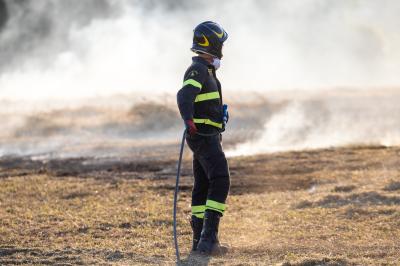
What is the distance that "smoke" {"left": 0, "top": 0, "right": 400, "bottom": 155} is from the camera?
35.8 m

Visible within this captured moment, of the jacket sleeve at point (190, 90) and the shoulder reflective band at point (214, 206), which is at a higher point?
the jacket sleeve at point (190, 90)

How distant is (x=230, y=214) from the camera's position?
1355cm

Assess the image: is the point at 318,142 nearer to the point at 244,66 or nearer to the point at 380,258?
the point at 380,258

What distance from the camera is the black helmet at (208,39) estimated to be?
32.5ft

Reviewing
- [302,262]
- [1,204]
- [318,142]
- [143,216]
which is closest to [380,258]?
[302,262]

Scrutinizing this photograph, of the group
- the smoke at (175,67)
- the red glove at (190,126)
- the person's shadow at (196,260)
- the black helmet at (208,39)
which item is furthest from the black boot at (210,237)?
the smoke at (175,67)

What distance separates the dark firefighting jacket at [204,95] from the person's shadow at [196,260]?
1370mm

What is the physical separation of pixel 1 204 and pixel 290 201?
15.8 feet

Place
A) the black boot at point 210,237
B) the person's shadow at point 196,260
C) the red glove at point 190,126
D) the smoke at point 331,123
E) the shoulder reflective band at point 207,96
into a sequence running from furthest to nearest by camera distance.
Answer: the smoke at point 331,123 < the shoulder reflective band at point 207,96 < the black boot at point 210,237 < the red glove at point 190,126 < the person's shadow at point 196,260

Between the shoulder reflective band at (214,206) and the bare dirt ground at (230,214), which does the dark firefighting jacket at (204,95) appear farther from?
the bare dirt ground at (230,214)

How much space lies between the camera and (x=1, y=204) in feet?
48.8

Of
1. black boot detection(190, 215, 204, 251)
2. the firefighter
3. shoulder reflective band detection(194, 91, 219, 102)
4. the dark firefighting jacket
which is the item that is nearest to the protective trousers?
the firefighter

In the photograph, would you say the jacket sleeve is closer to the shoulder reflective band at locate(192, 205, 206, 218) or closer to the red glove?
the red glove

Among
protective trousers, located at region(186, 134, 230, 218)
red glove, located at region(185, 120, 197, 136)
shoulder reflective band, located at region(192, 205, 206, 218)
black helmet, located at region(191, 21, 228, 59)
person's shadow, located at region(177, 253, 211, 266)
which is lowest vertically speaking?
person's shadow, located at region(177, 253, 211, 266)
